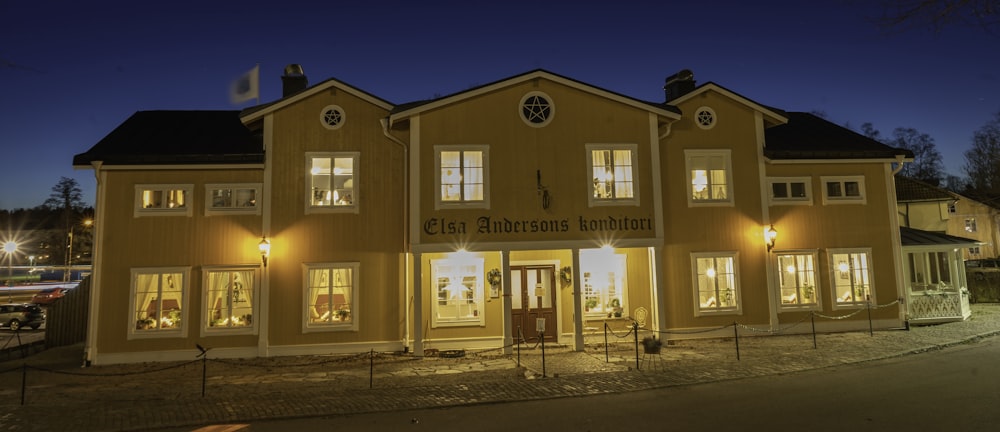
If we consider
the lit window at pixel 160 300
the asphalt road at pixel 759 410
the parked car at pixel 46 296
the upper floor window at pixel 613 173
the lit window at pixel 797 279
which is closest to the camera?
the asphalt road at pixel 759 410

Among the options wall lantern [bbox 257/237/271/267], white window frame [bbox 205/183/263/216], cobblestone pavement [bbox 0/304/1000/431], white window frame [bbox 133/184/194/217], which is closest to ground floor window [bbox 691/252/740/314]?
cobblestone pavement [bbox 0/304/1000/431]

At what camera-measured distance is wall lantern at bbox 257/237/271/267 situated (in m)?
13.5

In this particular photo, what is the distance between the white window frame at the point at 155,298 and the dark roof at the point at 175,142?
2.66 meters

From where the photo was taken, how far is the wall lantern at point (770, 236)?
1507 centimetres

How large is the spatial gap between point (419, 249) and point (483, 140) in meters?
3.13

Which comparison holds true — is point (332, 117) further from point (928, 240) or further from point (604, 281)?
point (928, 240)

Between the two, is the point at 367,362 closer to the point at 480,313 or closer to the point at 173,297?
the point at 480,313

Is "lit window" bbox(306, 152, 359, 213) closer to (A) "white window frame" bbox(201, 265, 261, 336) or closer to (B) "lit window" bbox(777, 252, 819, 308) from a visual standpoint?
(A) "white window frame" bbox(201, 265, 261, 336)

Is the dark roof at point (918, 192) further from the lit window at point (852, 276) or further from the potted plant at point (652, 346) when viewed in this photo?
the potted plant at point (652, 346)

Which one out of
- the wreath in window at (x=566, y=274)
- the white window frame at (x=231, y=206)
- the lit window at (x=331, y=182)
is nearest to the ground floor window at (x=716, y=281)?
the wreath in window at (x=566, y=274)

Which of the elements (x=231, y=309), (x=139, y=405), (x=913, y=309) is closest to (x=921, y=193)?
(x=913, y=309)

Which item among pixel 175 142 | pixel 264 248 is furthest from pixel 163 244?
pixel 175 142

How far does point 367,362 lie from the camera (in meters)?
12.9

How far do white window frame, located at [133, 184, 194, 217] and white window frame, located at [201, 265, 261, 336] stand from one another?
1.57m
